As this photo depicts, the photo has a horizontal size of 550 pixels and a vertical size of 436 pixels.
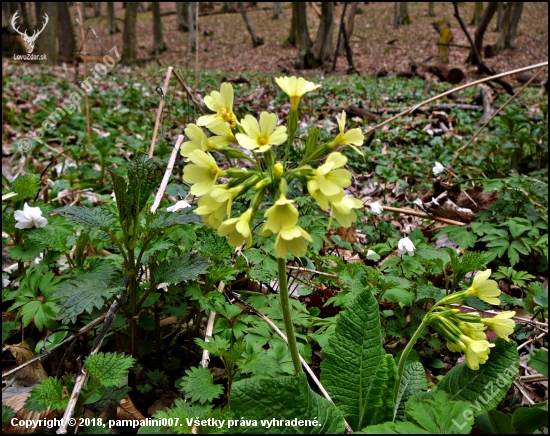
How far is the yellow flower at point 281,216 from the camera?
1.02 meters

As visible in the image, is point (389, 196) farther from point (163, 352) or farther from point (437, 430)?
point (437, 430)

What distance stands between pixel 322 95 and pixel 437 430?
7779mm

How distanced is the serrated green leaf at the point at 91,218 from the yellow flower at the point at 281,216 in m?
0.75

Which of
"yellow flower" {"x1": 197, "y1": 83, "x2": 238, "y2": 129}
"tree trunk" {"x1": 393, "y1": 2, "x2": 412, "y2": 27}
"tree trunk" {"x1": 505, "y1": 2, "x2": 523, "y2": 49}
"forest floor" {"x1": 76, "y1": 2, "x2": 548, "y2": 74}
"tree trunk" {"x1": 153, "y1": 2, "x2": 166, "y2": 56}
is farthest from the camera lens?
"tree trunk" {"x1": 393, "y1": 2, "x2": 412, "y2": 27}

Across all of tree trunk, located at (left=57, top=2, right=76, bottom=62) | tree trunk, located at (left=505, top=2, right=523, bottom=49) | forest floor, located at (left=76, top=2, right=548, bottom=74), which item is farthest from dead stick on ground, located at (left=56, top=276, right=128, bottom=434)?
tree trunk, located at (left=505, top=2, right=523, bottom=49)

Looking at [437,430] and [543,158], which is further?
[543,158]

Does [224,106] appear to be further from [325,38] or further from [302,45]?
[325,38]

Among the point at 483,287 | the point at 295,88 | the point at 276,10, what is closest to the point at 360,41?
the point at 276,10

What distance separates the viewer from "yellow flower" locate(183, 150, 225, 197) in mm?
1104

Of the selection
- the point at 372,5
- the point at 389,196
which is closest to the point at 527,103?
the point at 389,196

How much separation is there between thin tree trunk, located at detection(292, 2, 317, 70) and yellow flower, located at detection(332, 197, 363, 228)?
49.8ft

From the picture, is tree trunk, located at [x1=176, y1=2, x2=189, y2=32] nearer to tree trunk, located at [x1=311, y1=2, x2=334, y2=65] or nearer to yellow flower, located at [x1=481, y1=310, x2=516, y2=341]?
tree trunk, located at [x1=311, y1=2, x2=334, y2=65]

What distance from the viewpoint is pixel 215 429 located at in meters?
1.16

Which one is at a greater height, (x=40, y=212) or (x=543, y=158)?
(x=40, y=212)
